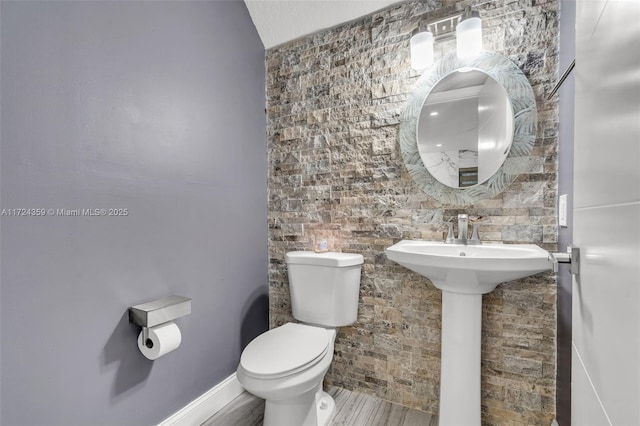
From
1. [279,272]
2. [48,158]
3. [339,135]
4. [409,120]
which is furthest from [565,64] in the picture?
[48,158]

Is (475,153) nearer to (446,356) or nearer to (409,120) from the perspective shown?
(409,120)

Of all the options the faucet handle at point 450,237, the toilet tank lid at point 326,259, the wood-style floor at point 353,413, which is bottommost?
the wood-style floor at point 353,413

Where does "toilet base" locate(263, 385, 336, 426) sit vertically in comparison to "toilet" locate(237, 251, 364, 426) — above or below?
below

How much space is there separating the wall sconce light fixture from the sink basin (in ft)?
3.13

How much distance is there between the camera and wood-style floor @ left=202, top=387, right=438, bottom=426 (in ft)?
5.18

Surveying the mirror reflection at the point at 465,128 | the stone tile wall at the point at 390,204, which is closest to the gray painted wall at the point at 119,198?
the stone tile wall at the point at 390,204

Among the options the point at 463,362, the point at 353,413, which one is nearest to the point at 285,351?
the point at 353,413

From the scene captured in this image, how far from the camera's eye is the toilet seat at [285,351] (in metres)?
1.24

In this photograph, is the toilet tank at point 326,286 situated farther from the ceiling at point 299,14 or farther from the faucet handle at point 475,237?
the ceiling at point 299,14

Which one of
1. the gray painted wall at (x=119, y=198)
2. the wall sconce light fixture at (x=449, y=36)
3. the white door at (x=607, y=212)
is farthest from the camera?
the wall sconce light fixture at (x=449, y=36)

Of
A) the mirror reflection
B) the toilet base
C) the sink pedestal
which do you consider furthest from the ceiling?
the toilet base

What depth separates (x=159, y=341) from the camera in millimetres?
1265

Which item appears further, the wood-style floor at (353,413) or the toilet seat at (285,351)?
the wood-style floor at (353,413)

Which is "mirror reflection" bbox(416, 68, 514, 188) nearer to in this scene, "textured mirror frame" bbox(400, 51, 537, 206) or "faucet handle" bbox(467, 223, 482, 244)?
"textured mirror frame" bbox(400, 51, 537, 206)
